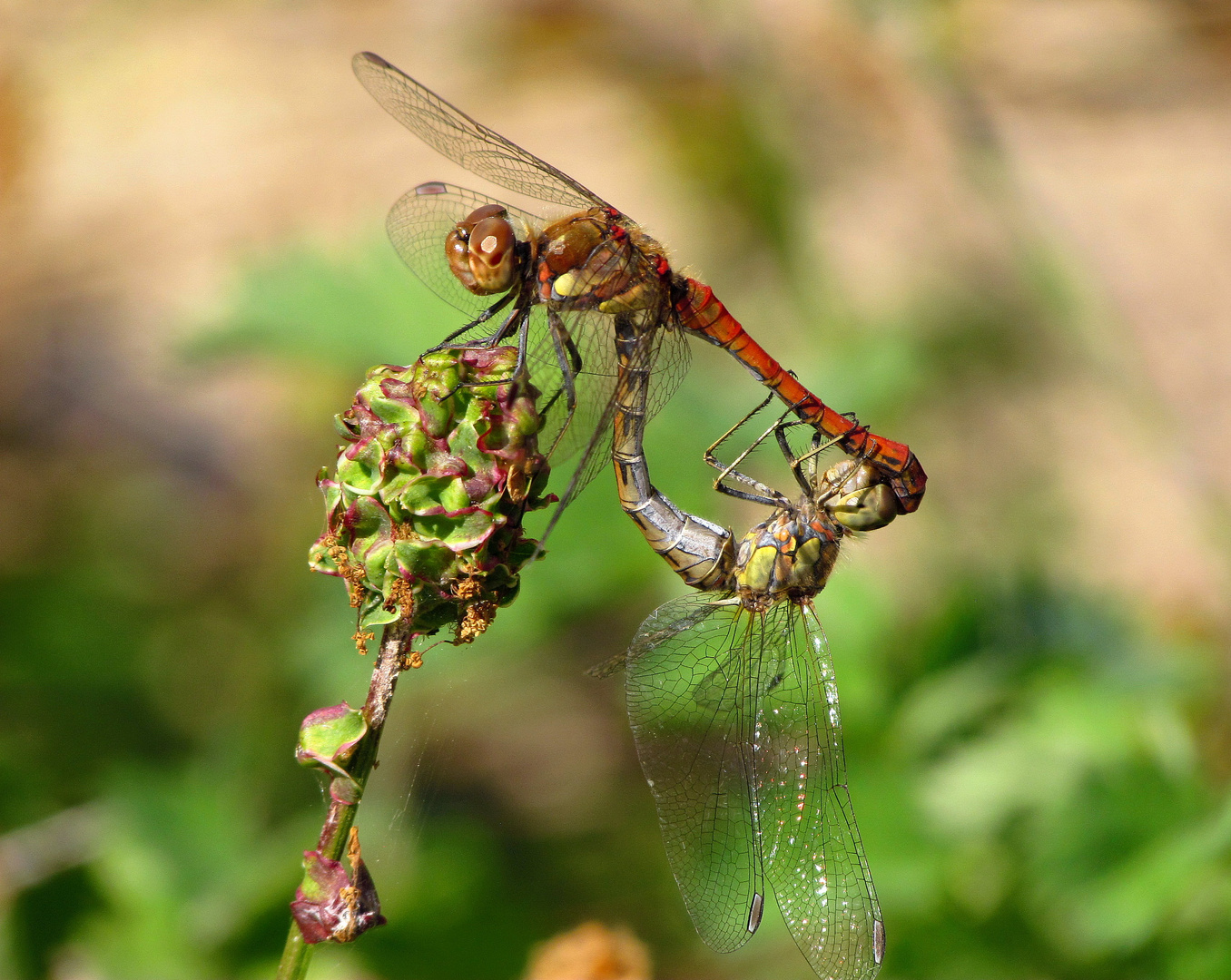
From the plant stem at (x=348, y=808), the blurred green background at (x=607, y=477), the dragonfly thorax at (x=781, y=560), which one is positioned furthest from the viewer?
the blurred green background at (x=607, y=477)

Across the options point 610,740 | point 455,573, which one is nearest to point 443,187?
point 455,573

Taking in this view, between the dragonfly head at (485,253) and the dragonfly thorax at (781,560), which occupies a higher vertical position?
the dragonfly head at (485,253)

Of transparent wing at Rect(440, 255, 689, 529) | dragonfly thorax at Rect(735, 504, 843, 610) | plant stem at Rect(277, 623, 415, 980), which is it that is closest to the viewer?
plant stem at Rect(277, 623, 415, 980)

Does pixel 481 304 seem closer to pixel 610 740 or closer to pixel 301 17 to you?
pixel 610 740

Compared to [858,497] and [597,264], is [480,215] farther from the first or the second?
[858,497]

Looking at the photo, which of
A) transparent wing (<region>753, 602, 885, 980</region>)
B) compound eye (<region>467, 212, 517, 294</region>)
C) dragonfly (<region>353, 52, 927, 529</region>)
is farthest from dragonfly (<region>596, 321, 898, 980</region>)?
compound eye (<region>467, 212, 517, 294</region>)

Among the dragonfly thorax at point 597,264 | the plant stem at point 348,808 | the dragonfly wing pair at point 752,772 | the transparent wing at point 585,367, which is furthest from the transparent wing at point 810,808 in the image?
the plant stem at point 348,808

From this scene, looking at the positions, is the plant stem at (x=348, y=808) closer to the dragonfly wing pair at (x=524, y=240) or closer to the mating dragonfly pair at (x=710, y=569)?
the dragonfly wing pair at (x=524, y=240)

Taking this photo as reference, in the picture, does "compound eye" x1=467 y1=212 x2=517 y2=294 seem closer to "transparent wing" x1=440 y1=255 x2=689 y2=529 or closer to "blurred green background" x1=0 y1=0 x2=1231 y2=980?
"transparent wing" x1=440 y1=255 x2=689 y2=529
